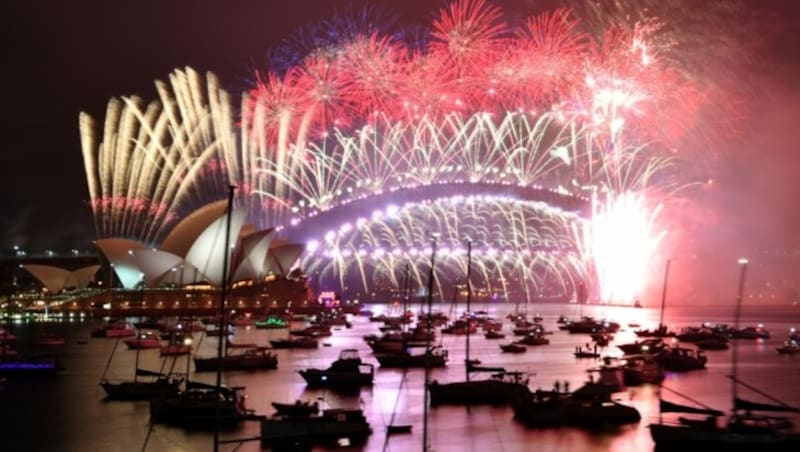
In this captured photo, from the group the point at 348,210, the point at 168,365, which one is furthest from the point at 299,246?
the point at 168,365

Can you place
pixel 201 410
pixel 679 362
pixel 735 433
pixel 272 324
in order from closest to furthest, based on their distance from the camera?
pixel 735 433 < pixel 201 410 < pixel 679 362 < pixel 272 324

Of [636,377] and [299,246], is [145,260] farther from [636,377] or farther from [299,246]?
[636,377]

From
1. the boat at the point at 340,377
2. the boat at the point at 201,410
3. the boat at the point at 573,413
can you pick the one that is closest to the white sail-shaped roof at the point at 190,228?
the boat at the point at 340,377

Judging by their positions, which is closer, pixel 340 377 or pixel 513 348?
pixel 340 377

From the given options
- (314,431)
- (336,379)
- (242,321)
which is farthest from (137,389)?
(242,321)

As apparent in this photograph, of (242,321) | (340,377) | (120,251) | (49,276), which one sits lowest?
(242,321)

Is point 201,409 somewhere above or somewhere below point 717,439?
below

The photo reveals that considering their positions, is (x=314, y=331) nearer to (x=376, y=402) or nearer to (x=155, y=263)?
(x=155, y=263)

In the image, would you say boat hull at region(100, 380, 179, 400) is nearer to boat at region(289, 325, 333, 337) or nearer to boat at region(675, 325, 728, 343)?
boat at region(289, 325, 333, 337)
